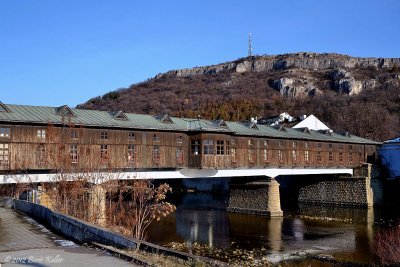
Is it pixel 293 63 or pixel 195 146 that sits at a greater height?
pixel 293 63

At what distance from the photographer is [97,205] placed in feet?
73.5

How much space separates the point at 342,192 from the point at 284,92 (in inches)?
3059

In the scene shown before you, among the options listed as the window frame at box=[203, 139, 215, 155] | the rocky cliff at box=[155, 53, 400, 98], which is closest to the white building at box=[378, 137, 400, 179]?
the window frame at box=[203, 139, 215, 155]

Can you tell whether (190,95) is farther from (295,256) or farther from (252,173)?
(295,256)

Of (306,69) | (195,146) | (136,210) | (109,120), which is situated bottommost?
(136,210)

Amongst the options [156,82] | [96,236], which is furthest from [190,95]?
[96,236]

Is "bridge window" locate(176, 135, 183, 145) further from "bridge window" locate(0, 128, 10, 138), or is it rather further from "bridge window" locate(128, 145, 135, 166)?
"bridge window" locate(0, 128, 10, 138)

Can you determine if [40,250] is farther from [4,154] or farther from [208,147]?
[208,147]

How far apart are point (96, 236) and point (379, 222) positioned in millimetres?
26954

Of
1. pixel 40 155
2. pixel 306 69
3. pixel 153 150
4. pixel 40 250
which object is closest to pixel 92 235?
pixel 40 250

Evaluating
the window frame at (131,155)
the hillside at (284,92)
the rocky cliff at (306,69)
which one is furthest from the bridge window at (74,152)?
the rocky cliff at (306,69)

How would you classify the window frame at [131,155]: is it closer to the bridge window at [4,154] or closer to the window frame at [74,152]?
the window frame at [74,152]

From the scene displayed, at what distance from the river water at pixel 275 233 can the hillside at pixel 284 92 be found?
3733cm

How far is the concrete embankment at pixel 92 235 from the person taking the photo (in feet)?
36.7
